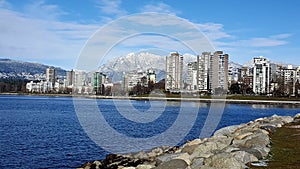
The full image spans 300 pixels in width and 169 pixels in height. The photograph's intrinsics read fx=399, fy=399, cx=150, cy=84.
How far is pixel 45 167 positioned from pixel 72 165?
4.93 feet

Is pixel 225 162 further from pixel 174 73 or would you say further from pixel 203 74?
pixel 203 74

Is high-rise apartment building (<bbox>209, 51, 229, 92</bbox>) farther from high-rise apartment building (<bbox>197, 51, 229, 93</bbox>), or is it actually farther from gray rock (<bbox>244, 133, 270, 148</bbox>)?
gray rock (<bbox>244, 133, 270, 148</bbox>)

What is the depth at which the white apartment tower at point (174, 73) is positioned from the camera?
103 m

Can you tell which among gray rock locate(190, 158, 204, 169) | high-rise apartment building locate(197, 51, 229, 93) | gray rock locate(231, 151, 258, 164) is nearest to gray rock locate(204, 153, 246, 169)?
gray rock locate(190, 158, 204, 169)

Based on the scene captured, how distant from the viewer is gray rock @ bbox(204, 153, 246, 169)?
12117mm

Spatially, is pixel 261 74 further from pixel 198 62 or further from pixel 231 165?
pixel 231 165

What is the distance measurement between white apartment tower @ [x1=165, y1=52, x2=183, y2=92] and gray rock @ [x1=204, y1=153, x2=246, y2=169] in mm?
81387

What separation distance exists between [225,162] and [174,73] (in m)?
105

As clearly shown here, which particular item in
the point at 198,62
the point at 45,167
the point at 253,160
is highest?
the point at 198,62

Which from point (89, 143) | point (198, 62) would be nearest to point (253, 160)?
point (89, 143)

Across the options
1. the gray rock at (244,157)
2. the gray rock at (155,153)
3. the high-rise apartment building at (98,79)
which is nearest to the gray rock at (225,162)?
the gray rock at (244,157)

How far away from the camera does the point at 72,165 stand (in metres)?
22.6

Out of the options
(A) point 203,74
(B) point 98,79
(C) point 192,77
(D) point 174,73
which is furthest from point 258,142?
(C) point 192,77

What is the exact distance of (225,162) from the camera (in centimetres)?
1232
